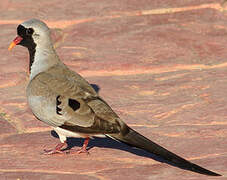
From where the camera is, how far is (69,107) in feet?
20.2

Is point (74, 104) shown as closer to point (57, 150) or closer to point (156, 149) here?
point (57, 150)

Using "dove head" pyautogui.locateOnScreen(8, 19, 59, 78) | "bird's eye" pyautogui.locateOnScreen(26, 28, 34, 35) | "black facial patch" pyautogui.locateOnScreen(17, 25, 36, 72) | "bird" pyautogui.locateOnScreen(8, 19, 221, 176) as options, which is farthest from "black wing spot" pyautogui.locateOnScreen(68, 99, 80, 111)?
"bird's eye" pyautogui.locateOnScreen(26, 28, 34, 35)

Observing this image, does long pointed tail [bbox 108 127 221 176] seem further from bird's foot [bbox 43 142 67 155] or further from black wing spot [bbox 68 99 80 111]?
bird's foot [bbox 43 142 67 155]

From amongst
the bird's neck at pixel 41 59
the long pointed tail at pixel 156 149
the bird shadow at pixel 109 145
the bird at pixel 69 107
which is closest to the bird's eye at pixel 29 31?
the bird at pixel 69 107

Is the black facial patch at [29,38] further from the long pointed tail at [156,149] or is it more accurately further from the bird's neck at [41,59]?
the long pointed tail at [156,149]

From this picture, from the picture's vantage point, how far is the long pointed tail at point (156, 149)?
5608 mm

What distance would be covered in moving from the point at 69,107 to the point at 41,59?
89cm

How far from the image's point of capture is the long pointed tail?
5608mm

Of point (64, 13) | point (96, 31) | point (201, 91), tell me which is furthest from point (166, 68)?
point (64, 13)

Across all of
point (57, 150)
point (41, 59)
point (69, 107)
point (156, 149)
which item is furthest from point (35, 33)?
point (156, 149)

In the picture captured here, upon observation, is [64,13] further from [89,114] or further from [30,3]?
[89,114]

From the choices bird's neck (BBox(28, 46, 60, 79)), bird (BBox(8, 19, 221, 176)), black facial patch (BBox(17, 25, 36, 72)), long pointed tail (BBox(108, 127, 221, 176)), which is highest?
black facial patch (BBox(17, 25, 36, 72))

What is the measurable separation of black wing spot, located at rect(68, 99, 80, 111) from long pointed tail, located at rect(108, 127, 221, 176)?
400 millimetres

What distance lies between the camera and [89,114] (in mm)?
6062
